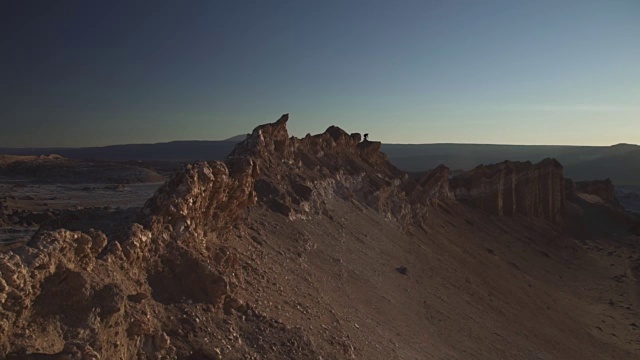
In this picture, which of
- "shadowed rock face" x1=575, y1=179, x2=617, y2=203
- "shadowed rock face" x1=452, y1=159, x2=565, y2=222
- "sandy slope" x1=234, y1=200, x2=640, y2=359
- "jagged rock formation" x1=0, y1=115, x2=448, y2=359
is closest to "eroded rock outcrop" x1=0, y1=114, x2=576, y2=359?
"jagged rock formation" x1=0, y1=115, x2=448, y2=359

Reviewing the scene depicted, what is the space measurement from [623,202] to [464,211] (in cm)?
4856

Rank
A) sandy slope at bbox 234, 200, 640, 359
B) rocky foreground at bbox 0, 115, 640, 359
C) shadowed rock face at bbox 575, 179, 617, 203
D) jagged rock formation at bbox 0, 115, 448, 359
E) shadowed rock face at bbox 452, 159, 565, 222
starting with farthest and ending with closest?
shadowed rock face at bbox 575, 179, 617, 203, shadowed rock face at bbox 452, 159, 565, 222, sandy slope at bbox 234, 200, 640, 359, rocky foreground at bbox 0, 115, 640, 359, jagged rock formation at bbox 0, 115, 448, 359

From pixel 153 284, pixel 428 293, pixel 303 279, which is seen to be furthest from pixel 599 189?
pixel 153 284

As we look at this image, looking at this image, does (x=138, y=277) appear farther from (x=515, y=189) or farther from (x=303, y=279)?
(x=515, y=189)

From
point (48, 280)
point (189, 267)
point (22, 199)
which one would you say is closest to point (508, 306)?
point (189, 267)

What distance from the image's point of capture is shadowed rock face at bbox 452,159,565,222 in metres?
36.2

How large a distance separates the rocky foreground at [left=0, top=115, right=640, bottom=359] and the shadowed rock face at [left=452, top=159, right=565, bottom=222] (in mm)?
4801

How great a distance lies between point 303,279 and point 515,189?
103 feet

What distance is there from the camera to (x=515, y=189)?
3872cm

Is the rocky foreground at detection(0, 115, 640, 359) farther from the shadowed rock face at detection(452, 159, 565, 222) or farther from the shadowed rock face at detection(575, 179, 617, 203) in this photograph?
the shadowed rock face at detection(575, 179, 617, 203)

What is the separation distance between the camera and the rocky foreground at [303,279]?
5867 millimetres

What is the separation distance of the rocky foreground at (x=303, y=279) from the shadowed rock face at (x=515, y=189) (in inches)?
189

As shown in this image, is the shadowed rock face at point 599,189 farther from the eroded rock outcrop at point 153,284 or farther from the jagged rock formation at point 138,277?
the jagged rock formation at point 138,277

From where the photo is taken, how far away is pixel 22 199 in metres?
30.1
